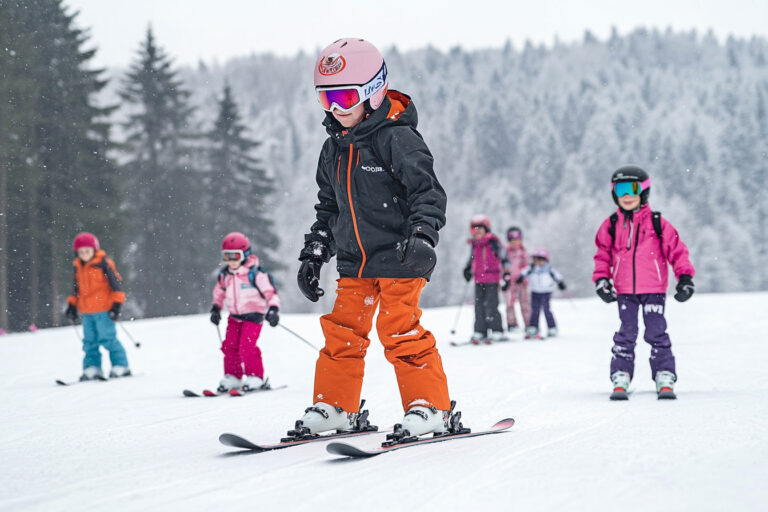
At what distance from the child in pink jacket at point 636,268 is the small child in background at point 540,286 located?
7482mm

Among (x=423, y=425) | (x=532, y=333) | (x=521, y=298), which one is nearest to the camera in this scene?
(x=423, y=425)

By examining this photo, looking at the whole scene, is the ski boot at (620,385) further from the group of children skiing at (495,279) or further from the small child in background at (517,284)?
the small child in background at (517,284)

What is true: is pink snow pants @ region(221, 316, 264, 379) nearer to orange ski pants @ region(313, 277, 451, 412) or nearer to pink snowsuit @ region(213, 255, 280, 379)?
pink snowsuit @ region(213, 255, 280, 379)

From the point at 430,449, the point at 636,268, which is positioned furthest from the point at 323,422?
the point at 636,268

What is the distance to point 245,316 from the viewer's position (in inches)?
293

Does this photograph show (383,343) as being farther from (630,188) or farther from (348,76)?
(630,188)

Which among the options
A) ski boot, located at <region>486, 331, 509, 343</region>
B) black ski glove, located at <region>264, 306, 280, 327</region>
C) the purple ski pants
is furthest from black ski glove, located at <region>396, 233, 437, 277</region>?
ski boot, located at <region>486, 331, 509, 343</region>

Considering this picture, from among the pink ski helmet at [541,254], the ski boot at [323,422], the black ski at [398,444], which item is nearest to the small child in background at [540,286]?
the pink ski helmet at [541,254]

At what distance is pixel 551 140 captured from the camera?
97.8 metres

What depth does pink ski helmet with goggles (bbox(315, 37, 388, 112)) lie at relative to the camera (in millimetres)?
3754

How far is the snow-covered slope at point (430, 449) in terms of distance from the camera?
2.51m

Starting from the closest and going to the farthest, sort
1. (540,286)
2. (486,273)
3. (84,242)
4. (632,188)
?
1. (632,188)
2. (84,242)
3. (486,273)
4. (540,286)

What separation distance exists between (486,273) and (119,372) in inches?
241

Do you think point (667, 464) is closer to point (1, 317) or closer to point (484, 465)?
point (484, 465)
